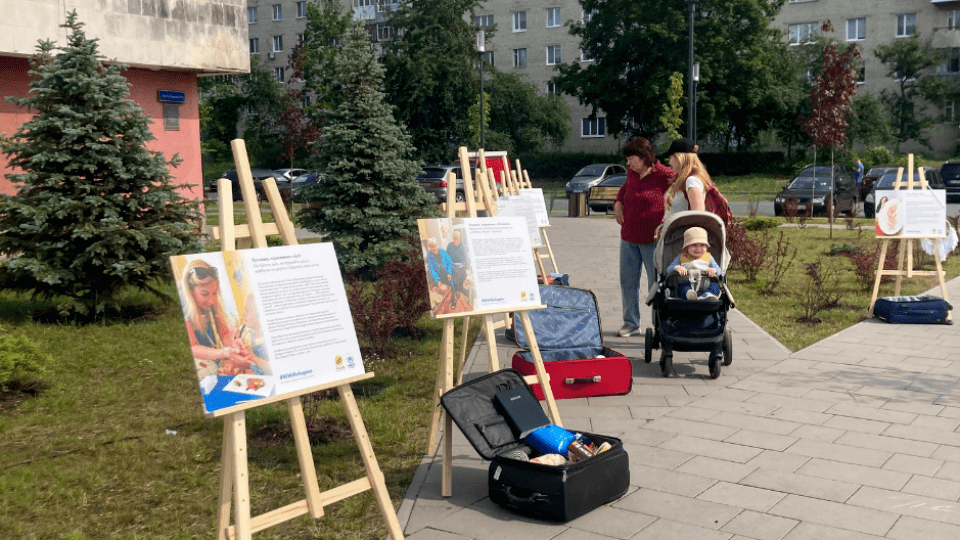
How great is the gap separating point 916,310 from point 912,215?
1192 mm

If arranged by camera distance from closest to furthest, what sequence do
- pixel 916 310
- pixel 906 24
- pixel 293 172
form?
pixel 916 310 < pixel 293 172 < pixel 906 24

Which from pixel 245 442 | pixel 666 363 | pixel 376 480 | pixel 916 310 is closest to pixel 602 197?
pixel 916 310

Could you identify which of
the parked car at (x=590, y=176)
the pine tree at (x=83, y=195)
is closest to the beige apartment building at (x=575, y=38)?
the parked car at (x=590, y=176)

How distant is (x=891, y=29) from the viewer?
2157 inches

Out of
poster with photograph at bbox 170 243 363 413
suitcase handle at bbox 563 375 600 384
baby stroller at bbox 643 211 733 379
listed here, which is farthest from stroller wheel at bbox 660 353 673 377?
poster with photograph at bbox 170 243 363 413

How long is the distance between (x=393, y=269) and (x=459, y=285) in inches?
134

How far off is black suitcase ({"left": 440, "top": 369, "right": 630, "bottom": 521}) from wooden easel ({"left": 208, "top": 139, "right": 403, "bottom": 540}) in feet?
2.22

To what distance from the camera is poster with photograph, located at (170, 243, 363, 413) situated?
12.3ft

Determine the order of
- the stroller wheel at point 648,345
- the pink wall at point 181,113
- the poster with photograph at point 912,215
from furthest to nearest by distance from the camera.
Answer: the pink wall at point 181,113, the poster with photograph at point 912,215, the stroller wheel at point 648,345

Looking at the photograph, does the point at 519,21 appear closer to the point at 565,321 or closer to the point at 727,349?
the point at 565,321

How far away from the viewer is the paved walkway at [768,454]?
14.4ft

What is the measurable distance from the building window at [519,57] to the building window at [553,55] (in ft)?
5.94

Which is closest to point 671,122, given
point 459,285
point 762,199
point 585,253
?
point 762,199

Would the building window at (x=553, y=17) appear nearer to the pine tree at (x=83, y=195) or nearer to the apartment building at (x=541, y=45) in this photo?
the apartment building at (x=541, y=45)
